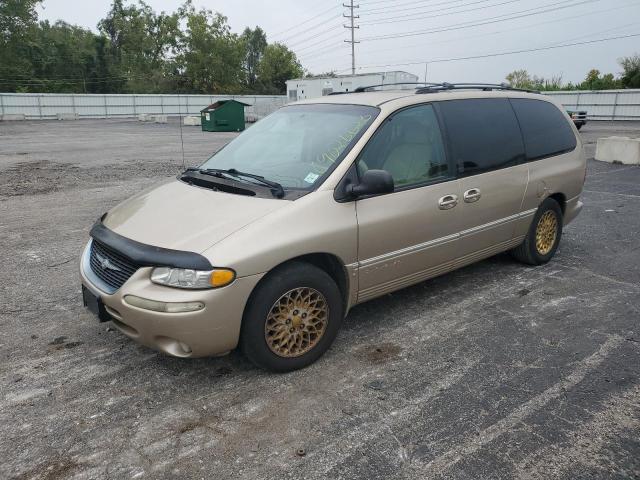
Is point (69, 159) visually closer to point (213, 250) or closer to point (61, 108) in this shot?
point (213, 250)

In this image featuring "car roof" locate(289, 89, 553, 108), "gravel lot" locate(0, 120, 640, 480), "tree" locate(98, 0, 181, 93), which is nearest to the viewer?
"gravel lot" locate(0, 120, 640, 480)

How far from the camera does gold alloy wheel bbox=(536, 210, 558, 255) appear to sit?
5.41m

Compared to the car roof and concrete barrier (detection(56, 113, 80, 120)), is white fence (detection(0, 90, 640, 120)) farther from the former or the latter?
the car roof

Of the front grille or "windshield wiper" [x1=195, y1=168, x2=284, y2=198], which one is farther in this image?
"windshield wiper" [x1=195, y1=168, x2=284, y2=198]

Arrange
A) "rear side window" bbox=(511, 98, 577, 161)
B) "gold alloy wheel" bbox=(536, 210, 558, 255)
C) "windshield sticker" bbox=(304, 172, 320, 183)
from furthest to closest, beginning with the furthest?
1. "gold alloy wheel" bbox=(536, 210, 558, 255)
2. "rear side window" bbox=(511, 98, 577, 161)
3. "windshield sticker" bbox=(304, 172, 320, 183)

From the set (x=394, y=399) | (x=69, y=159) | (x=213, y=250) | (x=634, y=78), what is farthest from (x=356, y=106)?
(x=634, y=78)

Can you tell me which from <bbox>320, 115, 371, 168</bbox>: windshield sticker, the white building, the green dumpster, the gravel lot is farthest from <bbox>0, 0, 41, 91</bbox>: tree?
<bbox>320, 115, 371, 168</bbox>: windshield sticker

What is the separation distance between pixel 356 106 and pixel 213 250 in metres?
1.82

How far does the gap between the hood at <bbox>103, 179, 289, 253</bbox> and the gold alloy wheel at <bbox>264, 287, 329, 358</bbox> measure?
0.56 meters

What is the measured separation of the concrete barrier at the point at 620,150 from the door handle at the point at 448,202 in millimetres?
11599

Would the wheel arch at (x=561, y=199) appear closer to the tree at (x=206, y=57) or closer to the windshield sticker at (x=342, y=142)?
the windshield sticker at (x=342, y=142)

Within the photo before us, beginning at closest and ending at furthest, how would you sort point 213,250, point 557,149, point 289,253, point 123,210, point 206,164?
point 213,250
point 289,253
point 123,210
point 206,164
point 557,149

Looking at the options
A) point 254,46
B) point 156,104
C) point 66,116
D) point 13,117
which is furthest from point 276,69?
point 13,117

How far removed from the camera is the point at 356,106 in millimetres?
4094
